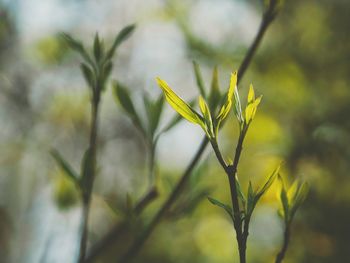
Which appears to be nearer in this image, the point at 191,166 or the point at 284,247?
the point at 284,247

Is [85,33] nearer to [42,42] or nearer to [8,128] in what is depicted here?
[42,42]

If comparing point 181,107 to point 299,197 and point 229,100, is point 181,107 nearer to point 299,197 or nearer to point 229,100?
point 229,100

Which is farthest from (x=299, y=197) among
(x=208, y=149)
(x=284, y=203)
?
(x=208, y=149)

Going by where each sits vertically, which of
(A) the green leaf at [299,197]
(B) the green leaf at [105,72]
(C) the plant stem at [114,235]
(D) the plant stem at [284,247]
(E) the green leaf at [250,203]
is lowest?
(C) the plant stem at [114,235]

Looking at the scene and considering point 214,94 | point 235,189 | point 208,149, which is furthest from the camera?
point 208,149

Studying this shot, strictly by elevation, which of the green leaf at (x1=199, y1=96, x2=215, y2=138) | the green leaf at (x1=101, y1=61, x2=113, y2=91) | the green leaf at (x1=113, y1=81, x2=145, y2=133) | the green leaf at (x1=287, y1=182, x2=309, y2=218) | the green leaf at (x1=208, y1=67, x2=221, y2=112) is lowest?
the green leaf at (x1=287, y1=182, x2=309, y2=218)

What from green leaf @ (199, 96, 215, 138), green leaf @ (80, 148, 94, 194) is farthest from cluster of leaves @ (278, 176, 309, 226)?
green leaf @ (80, 148, 94, 194)

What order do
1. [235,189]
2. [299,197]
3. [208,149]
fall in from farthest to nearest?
[208,149] → [299,197] → [235,189]

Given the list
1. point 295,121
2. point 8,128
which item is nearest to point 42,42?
point 8,128

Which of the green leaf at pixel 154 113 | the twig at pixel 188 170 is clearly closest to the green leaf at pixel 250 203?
the twig at pixel 188 170

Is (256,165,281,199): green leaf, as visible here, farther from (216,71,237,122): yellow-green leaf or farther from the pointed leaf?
the pointed leaf

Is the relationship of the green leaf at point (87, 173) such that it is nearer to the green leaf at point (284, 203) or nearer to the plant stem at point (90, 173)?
the plant stem at point (90, 173)

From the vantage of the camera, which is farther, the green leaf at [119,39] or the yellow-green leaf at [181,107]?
the green leaf at [119,39]
